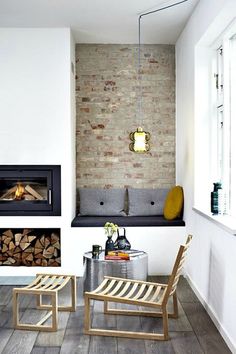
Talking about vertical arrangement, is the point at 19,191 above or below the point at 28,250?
above

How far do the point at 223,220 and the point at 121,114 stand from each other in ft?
9.93

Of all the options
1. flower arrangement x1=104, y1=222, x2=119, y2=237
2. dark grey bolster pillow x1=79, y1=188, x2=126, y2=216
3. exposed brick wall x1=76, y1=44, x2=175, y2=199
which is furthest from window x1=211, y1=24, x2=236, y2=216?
dark grey bolster pillow x1=79, y1=188, x2=126, y2=216

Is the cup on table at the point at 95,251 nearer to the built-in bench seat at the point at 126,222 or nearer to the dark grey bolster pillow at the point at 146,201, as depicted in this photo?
the built-in bench seat at the point at 126,222

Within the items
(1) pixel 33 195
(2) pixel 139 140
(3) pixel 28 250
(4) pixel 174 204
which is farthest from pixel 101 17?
(3) pixel 28 250

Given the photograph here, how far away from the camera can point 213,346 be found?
3783 millimetres

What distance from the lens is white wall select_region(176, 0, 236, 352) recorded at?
3.92 meters

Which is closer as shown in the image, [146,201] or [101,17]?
[101,17]

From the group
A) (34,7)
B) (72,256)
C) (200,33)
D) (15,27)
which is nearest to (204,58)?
(200,33)

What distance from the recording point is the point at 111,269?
201 inches

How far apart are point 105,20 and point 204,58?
4.05 ft

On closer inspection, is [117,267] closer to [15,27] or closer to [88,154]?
[88,154]

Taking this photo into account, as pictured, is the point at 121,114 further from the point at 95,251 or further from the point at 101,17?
the point at 95,251

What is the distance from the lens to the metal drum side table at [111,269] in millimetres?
5113

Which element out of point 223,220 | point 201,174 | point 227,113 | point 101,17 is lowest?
point 223,220
